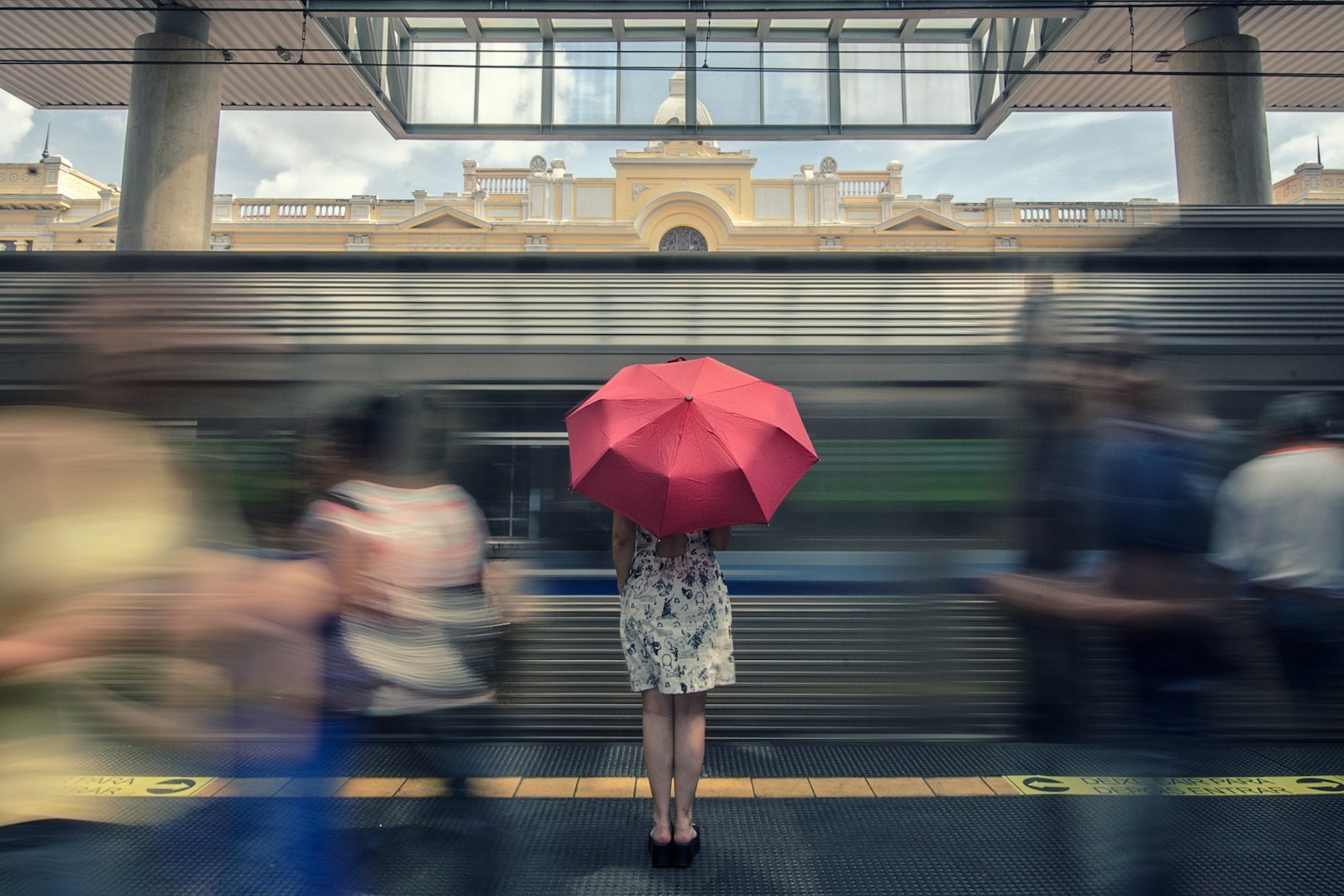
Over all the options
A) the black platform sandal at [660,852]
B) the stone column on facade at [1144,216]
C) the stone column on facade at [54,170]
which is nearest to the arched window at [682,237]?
the stone column on facade at [54,170]

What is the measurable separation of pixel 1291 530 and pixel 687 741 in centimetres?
235

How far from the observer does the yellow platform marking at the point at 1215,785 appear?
3561mm

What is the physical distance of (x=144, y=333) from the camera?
8.33 feet

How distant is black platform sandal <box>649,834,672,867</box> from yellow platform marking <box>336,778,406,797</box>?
4.52 ft

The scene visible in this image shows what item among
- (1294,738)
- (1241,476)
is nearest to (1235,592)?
(1241,476)

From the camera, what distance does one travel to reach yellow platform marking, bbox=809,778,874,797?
3.59 m

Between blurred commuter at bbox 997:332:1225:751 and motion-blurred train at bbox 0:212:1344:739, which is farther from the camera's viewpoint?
motion-blurred train at bbox 0:212:1344:739

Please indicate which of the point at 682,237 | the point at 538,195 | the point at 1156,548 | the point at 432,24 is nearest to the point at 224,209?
the point at 538,195

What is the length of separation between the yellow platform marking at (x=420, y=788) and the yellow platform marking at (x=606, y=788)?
0.63 meters

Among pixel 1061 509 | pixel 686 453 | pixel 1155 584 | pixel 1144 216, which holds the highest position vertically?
pixel 1144 216

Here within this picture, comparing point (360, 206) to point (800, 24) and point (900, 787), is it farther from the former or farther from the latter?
point (900, 787)

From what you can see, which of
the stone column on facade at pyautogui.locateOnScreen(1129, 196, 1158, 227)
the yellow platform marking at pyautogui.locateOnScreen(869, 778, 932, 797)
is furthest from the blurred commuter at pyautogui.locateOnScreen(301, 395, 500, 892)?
the stone column on facade at pyautogui.locateOnScreen(1129, 196, 1158, 227)

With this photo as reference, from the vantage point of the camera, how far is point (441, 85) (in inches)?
470

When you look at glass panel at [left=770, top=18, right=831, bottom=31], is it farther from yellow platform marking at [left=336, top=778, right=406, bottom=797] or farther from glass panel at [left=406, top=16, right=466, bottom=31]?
yellow platform marking at [left=336, top=778, right=406, bottom=797]
